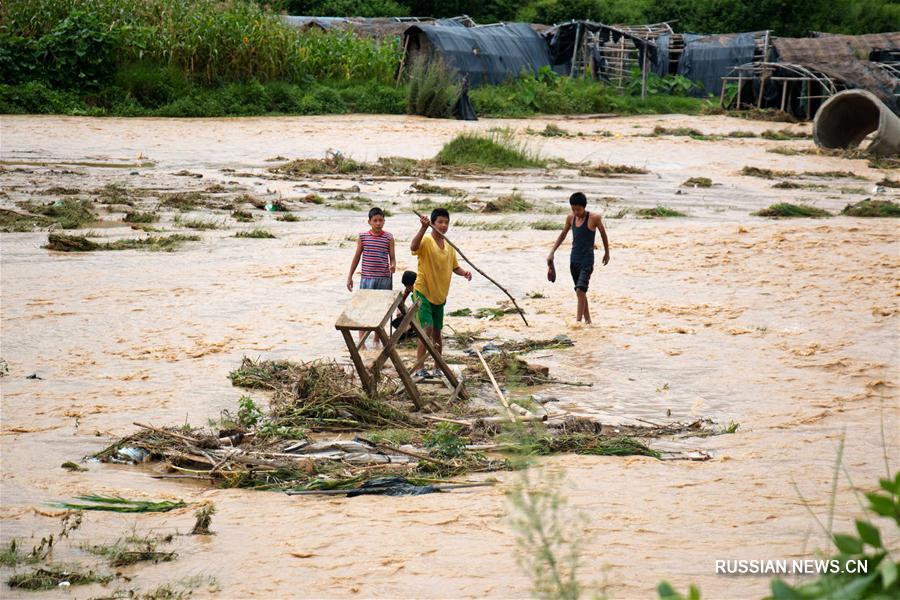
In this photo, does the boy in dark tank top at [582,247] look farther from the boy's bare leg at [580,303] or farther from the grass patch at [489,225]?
the grass patch at [489,225]

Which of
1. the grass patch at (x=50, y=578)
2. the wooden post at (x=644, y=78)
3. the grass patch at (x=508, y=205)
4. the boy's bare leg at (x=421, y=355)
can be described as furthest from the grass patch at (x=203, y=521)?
the wooden post at (x=644, y=78)

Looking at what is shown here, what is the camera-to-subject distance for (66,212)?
45.1 ft

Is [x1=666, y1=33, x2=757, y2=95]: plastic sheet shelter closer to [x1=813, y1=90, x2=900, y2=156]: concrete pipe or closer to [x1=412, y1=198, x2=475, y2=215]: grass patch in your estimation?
[x1=813, y1=90, x2=900, y2=156]: concrete pipe

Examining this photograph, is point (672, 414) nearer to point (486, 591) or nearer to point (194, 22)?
point (486, 591)

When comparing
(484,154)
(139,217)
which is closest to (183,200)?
(139,217)

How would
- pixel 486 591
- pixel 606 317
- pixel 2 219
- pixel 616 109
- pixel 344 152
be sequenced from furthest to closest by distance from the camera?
pixel 616 109 → pixel 344 152 → pixel 2 219 → pixel 606 317 → pixel 486 591

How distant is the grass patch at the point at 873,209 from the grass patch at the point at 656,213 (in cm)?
246

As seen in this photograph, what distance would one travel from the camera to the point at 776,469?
18.7 feet

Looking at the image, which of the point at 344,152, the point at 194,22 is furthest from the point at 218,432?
the point at 194,22

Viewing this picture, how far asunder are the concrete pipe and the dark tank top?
51.6ft

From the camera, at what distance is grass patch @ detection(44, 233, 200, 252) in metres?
11.9

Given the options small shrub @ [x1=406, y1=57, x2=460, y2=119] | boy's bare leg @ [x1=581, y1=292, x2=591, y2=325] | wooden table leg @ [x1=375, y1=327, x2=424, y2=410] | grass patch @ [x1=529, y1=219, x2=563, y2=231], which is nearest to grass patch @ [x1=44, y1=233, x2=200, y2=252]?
grass patch @ [x1=529, y1=219, x2=563, y2=231]

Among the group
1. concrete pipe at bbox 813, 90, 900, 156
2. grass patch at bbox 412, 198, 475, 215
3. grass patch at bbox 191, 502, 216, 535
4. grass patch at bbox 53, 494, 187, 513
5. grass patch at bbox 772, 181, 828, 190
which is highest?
concrete pipe at bbox 813, 90, 900, 156

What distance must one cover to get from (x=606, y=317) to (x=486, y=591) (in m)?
6.12
